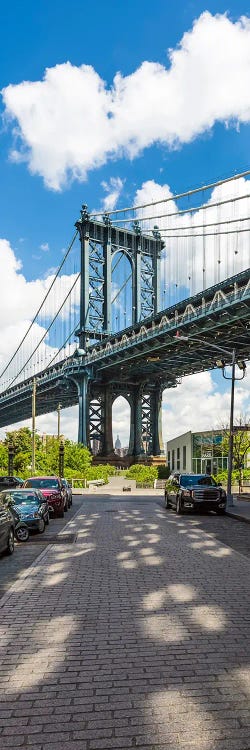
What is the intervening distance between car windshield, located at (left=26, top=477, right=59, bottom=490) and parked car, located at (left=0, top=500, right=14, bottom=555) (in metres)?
10.9

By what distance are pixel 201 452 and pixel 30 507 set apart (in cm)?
4839

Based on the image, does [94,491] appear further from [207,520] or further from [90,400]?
[90,400]

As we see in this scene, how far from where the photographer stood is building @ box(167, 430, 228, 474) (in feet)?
193

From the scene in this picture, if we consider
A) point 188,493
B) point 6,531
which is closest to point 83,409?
point 188,493

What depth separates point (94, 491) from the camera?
44.7 meters

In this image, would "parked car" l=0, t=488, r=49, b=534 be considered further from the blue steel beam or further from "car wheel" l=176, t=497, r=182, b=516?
the blue steel beam

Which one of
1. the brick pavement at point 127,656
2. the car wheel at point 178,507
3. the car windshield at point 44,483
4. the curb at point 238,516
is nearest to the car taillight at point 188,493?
the car wheel at point 178,507

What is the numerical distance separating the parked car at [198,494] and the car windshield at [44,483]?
183 inches

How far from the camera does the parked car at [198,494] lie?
22359 mm

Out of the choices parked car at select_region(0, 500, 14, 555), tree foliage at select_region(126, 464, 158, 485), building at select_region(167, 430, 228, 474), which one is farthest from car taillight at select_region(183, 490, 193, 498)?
tree foliage at select_region(126, 464, 158, 485)

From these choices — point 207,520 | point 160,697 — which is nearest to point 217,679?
point 160,697

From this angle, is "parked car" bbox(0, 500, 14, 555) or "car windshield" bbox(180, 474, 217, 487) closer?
"parked car" bbox(0, 500, 14, 555)

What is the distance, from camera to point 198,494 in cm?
2248

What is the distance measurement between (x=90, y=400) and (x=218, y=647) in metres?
74.4
